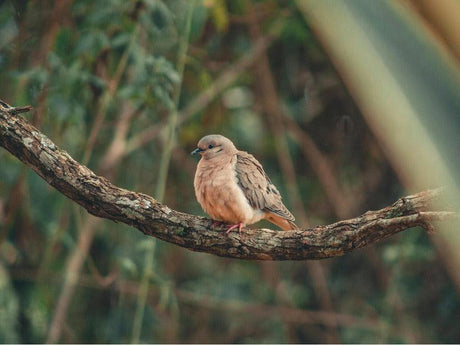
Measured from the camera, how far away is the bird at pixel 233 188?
308cm

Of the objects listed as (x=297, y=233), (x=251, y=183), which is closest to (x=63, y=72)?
(x=251, y=183)

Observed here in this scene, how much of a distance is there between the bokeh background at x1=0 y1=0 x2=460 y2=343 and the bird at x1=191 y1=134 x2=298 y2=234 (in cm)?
44

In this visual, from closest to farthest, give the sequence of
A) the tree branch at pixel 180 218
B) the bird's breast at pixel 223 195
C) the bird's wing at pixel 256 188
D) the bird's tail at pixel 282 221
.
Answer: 1. the tree branch at pixel 180 218
2. the bird's breast at pixel 223 195
3. the bird's wing at pixel 256 188
4. the bird's tail at pixel 282 221

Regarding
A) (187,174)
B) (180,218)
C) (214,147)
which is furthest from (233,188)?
(187,174)

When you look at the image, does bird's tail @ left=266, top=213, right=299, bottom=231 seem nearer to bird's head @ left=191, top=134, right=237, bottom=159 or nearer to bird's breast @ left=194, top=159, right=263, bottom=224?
bird's breast @ left=194, top=159, right=263, bottom=224

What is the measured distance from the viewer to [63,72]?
3797mm

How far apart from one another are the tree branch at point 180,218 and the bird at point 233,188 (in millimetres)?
489

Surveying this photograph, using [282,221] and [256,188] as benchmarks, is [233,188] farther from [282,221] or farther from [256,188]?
[282,221]

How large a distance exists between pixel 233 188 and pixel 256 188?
18cm

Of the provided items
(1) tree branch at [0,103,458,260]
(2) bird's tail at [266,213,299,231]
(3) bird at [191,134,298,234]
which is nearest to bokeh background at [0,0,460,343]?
(3) bird at [191,134,298,234]

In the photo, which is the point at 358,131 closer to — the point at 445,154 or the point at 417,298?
the point at 417,298

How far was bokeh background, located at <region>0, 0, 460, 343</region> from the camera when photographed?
3.89 metres

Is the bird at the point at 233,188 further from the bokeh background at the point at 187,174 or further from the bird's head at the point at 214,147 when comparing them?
the bokeh background at the point at 187,174

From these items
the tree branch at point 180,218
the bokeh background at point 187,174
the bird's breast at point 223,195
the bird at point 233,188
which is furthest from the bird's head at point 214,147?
the tree branch at point 180,218
